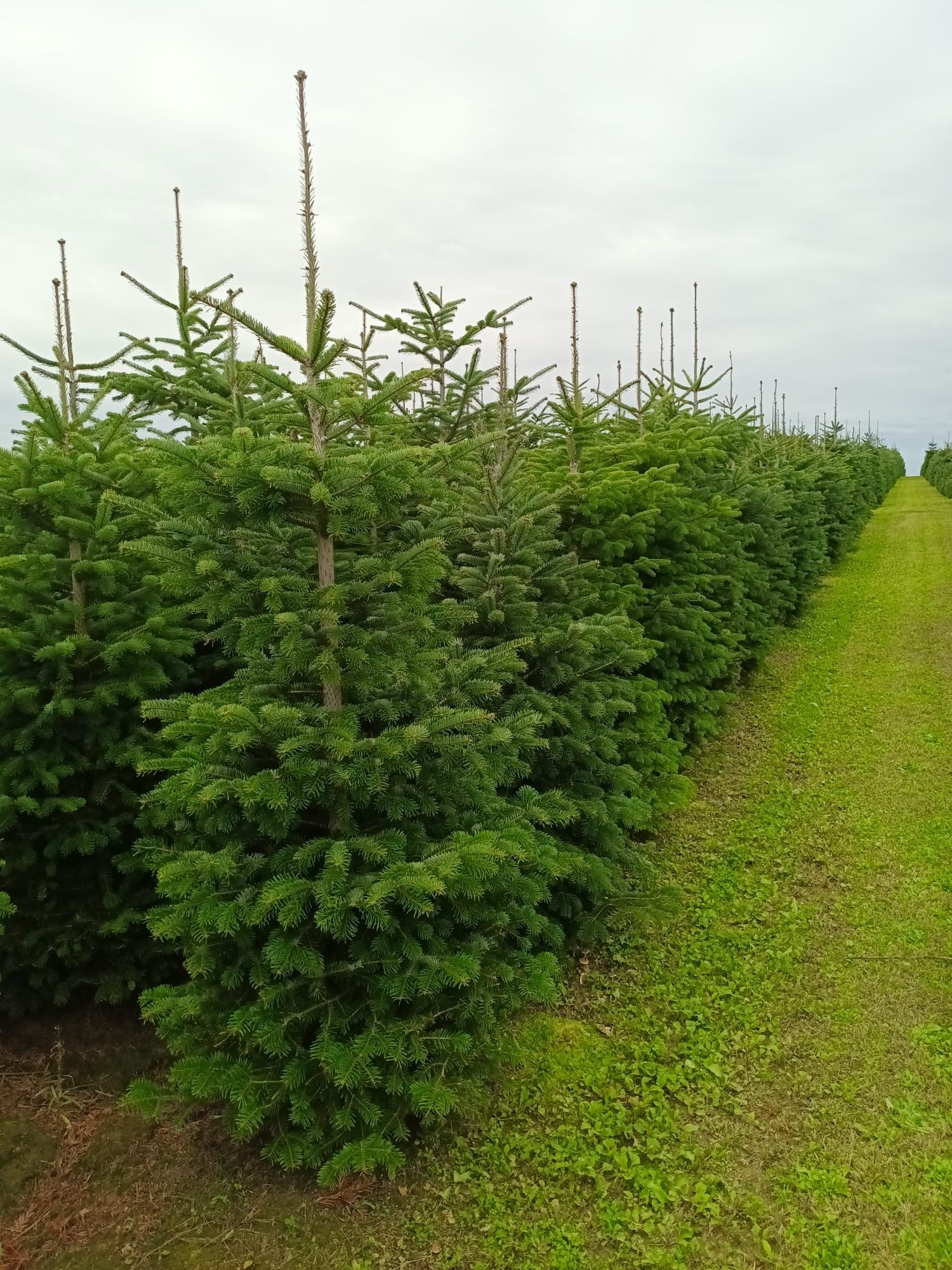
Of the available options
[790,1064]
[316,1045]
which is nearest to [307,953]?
[316,1045]

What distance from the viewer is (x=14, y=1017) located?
5.09m

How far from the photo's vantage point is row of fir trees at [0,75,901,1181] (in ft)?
11.5

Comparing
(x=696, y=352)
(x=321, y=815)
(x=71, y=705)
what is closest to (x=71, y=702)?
(x=71, y=705)

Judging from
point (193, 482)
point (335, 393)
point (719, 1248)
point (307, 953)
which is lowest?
point (719, 1248)

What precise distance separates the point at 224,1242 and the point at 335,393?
3.82 metres

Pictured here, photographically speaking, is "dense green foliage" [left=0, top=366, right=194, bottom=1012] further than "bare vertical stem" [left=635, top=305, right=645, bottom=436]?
No

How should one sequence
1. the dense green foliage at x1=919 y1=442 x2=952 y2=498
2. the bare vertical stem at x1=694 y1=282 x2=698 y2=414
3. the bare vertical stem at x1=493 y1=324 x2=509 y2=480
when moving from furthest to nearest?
the dense green foliage at x1=919 y1=442 x2=952 y2=498 < the bare vertical stem at x1=694 y1=282 x2=698 y2=414 < the bare vertical stem at x1=493 y1=324 x2=509 y2=480

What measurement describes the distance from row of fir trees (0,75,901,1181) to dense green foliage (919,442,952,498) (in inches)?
Result: 1444

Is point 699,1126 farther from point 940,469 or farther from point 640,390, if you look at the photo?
point 940,469

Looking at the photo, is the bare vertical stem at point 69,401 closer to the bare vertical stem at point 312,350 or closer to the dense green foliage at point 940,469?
the bare vertical stem at point 312,350

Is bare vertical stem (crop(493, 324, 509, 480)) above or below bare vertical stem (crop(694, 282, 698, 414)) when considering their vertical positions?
below

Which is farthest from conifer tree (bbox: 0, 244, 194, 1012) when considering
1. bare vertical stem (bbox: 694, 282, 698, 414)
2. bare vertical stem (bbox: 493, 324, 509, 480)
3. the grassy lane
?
bare vertical stem (bbox: 694, 282, 698, 414)

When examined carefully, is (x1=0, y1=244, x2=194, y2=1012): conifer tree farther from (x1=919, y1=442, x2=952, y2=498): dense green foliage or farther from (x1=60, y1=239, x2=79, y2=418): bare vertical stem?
(x1=919, y1=442, x2=952, y2=498): dense green foliage

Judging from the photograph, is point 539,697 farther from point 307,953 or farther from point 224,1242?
point 224,1242
